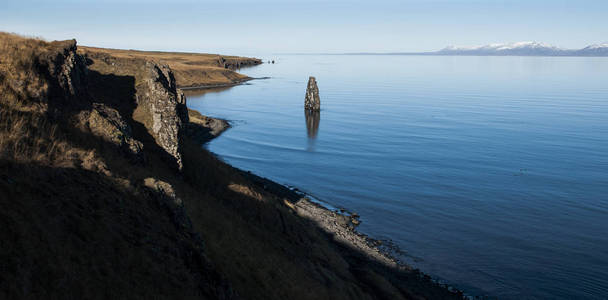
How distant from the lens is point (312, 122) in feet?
376

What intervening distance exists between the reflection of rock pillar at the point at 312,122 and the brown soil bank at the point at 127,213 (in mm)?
64141

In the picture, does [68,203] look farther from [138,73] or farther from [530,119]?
[530,119]

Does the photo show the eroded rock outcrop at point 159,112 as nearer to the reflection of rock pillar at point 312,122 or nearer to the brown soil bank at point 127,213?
the brown soil bank at point 127,213

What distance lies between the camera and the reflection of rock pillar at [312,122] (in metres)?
100

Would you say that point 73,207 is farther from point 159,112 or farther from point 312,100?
point 312,100

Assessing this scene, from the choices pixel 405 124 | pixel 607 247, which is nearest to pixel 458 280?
pixel 607 247

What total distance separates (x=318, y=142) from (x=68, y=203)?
259 ft

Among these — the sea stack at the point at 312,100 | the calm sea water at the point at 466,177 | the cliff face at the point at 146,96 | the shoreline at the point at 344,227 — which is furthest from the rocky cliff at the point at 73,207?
the sea stack at the point at 312,100

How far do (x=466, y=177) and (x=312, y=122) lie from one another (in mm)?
58886

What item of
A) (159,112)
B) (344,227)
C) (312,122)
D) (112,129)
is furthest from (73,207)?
(312,122)

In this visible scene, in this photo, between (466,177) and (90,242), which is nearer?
(90,242)

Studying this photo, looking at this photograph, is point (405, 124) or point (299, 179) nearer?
point (299, 179)

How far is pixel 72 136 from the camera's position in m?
17.9

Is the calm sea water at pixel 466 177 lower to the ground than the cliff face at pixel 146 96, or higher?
lower
